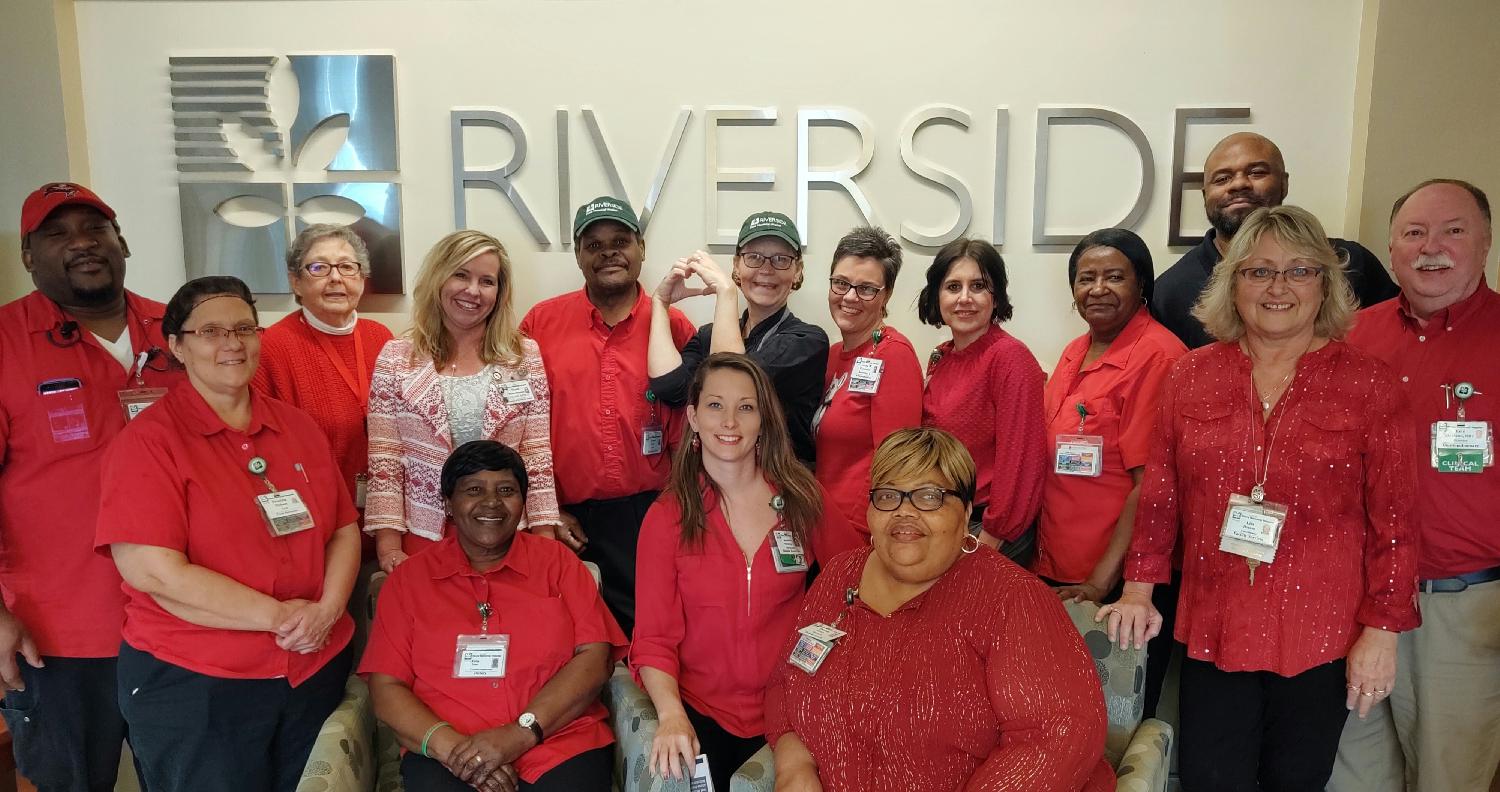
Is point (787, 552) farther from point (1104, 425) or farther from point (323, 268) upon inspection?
point (323, 268)

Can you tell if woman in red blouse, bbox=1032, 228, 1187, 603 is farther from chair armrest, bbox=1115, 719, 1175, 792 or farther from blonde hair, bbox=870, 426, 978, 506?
blonde hair, bbox=870, 426, 978, 506

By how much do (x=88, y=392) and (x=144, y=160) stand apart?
1.77 metres

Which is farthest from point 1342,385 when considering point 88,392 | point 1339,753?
point 88,392

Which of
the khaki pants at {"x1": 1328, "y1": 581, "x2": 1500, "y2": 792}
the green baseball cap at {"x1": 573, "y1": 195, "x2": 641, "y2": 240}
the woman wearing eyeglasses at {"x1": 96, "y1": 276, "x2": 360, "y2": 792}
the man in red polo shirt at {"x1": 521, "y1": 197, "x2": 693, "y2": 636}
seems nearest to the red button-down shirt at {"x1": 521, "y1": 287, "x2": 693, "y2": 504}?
the man in red polo shirt at {"x1": 521, "y1": 197, "x2": 693, "y2": 636}

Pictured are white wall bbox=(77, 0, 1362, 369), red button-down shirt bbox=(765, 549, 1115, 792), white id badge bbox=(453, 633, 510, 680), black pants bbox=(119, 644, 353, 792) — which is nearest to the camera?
red button-down shirt bbox=(765, 549, 1115, 792)

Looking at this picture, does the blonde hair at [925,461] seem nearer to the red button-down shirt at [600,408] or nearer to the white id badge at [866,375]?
the white id badge at [866,375]

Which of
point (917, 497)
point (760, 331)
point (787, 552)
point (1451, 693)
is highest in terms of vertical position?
point (760, 331)

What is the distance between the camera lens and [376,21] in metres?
3.59

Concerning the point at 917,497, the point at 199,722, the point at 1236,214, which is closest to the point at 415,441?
the point at 199,722

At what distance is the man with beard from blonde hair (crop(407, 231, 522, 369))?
2.31m

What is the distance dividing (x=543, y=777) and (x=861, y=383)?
55.8 inches

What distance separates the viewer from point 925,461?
1.86 m

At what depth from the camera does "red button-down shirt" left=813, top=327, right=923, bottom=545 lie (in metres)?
2.60

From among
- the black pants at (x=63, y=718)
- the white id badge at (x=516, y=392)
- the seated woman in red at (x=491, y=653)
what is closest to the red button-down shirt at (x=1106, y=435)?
the seated woman in red at (x=491, y=653)
